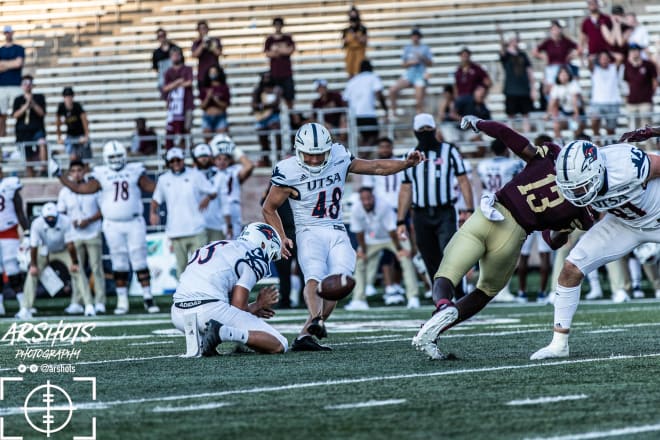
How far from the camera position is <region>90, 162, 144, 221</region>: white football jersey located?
1401 cm

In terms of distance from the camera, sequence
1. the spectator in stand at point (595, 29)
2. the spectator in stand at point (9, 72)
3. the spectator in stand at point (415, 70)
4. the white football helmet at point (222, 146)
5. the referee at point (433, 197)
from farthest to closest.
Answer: the spectator in stand at point (415, 70)
the spectator in stand at point (9, 72)
the spectator in stand at point (595, 29)
the white football helmet at point (222, 146)
the referee at point (433, 197)

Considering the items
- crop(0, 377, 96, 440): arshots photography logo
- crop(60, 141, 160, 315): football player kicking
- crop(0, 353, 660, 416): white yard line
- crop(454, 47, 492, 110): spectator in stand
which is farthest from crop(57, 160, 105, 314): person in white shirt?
crop(0, 353, 660, 416): white yard line

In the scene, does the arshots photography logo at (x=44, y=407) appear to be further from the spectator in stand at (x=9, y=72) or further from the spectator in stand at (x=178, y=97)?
the spectator in stand at (x=9, y=72)

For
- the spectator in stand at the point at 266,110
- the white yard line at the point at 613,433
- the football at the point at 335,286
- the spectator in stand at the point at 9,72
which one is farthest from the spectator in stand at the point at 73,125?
the white yard line at the point at 613,433

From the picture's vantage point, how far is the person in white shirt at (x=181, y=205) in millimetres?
14078

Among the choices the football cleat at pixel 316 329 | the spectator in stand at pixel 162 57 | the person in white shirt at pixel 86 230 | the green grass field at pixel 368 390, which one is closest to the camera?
the green grass field at pixel 368 390

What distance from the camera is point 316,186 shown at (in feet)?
27.5

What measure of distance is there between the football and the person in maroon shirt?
11.5 m

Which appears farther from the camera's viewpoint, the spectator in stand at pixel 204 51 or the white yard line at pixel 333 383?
the spectator in stand at pixel 204 51

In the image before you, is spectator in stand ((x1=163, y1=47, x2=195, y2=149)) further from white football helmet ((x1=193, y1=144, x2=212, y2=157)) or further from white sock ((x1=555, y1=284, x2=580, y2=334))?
white sock ((x1=555, y1=284, x2=580, y2=334))

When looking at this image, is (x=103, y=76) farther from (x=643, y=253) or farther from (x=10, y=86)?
(x=643, y=253)

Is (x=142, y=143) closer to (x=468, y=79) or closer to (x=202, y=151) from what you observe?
(x=202, y=151)

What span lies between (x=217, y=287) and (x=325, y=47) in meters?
15.3

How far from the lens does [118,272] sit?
1427cm
